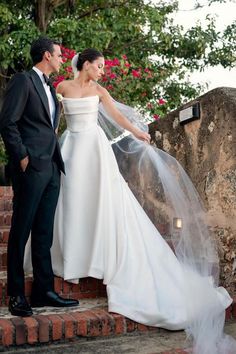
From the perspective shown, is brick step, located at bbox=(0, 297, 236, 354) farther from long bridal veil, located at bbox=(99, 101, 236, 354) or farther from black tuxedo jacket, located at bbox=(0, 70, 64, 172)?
black tuxedo jacket, located at bbox=(0, 70, 64, 172)

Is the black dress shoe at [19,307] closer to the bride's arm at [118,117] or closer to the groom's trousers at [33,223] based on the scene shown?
the groom's trousers at [33,223]

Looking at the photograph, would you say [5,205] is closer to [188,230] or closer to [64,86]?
[64,86]

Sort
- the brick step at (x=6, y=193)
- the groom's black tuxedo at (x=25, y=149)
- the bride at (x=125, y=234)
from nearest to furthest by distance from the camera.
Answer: the groom's black tuxedo at (x=25, y=149)
the bride at (x=125, y=234)
the brick step at (x=6, y=193)

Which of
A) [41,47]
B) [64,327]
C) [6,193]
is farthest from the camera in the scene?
[6,193]

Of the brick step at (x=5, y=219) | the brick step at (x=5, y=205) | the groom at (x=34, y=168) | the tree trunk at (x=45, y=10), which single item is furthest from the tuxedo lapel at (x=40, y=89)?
the tree trunk at (x=45, y=10)

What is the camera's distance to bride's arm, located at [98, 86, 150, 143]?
3527 millimetres

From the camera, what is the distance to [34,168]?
2855 millimetres

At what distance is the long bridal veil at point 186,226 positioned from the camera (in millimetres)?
2957

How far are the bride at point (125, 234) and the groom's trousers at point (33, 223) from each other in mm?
259

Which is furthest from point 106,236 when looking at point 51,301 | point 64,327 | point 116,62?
point 116,62

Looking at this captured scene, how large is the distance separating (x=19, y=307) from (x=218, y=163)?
179cm

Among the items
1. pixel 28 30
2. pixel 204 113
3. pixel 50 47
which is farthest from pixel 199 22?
pixel 50 47

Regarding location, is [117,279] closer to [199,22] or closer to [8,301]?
[8,301]

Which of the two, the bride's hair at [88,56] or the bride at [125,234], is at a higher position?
the bride's hair at [88,56]
